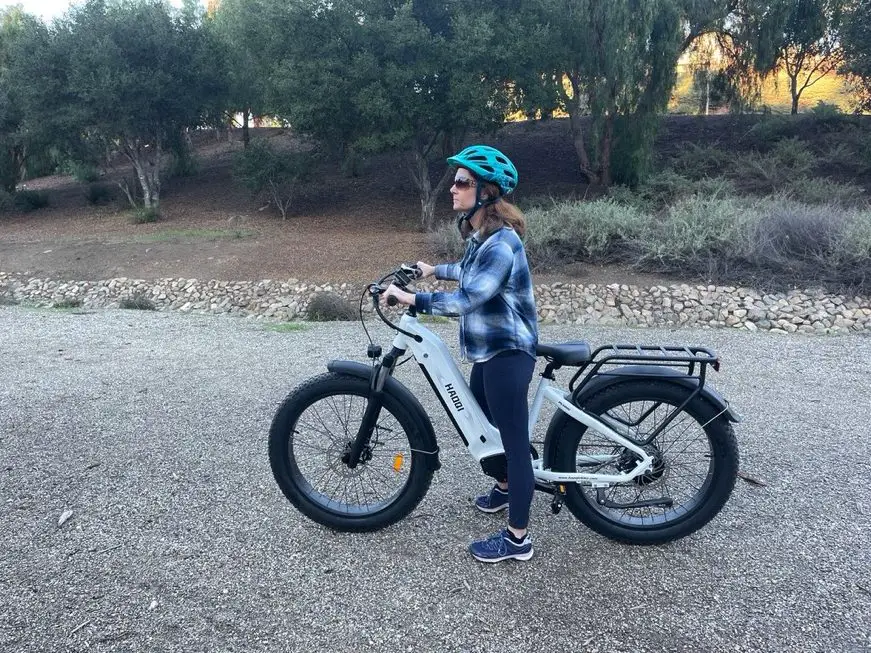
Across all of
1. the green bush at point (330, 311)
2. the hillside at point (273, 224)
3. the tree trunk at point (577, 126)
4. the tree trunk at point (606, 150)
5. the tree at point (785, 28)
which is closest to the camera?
the green bush at point (330, 311)

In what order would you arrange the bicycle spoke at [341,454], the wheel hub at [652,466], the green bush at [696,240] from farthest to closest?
1. the green bush at [696,240]
2. the bicycle spoke at [341,454]
3. the wheel hub at [652,466]

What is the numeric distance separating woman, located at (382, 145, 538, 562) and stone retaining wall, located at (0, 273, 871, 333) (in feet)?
20.7

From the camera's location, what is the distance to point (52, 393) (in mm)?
5488

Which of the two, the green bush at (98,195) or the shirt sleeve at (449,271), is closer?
the shirt sleeve at (449,271)

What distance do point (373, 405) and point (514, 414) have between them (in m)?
0.70

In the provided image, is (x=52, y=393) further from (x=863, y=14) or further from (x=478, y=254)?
(x=863, y=14)

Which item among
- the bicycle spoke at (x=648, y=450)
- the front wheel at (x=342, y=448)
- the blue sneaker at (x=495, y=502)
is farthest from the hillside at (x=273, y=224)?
the front wheel at (x=342, y=448)

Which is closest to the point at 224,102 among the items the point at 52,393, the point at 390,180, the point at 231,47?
the point at 231,47

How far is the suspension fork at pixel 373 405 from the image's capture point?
2973mm

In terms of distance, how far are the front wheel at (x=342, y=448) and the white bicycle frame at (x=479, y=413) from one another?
222mm

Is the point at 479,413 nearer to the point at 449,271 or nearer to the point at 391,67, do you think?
the point at 449,271

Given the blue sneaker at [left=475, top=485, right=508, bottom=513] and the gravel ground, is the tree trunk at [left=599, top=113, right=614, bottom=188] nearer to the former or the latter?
the gravel ground

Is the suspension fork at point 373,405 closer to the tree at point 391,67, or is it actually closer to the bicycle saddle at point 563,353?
the bicycle saddle at point 563,353

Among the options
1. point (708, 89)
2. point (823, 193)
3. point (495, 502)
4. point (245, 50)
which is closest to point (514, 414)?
point (495, 502)
